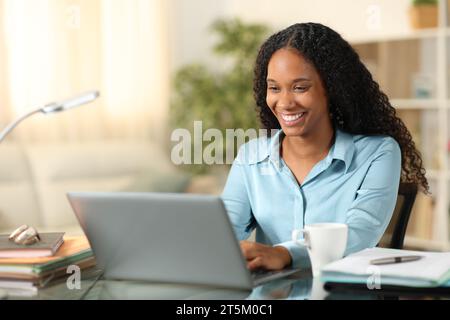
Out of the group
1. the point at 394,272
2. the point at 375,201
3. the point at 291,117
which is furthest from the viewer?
the point at 291,117

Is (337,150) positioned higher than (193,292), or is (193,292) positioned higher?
(337,150)

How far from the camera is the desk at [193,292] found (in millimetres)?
1073

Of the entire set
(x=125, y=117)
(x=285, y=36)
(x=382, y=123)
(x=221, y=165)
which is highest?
(x=285, y=36)

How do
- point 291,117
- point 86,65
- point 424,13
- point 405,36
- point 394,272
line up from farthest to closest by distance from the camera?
point 86,65
point 405,36
point 424,13
point 291,117
point 394,272

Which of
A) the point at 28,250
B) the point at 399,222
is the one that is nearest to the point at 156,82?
the point at 399,222

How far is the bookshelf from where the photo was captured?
141 inches

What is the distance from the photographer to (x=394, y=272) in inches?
42.3

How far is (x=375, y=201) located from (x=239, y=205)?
35cm

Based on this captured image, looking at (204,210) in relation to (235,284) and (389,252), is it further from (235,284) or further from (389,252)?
(389,252)

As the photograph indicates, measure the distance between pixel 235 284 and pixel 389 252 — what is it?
304 mm

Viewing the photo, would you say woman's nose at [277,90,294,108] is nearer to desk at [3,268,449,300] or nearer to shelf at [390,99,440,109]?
desk at [3,268,449,300]

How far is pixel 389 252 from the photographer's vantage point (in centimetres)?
125

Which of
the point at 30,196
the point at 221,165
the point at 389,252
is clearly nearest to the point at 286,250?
the point at 389,252

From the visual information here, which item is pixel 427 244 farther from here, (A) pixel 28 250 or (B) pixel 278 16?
(A) pixel 28 250
